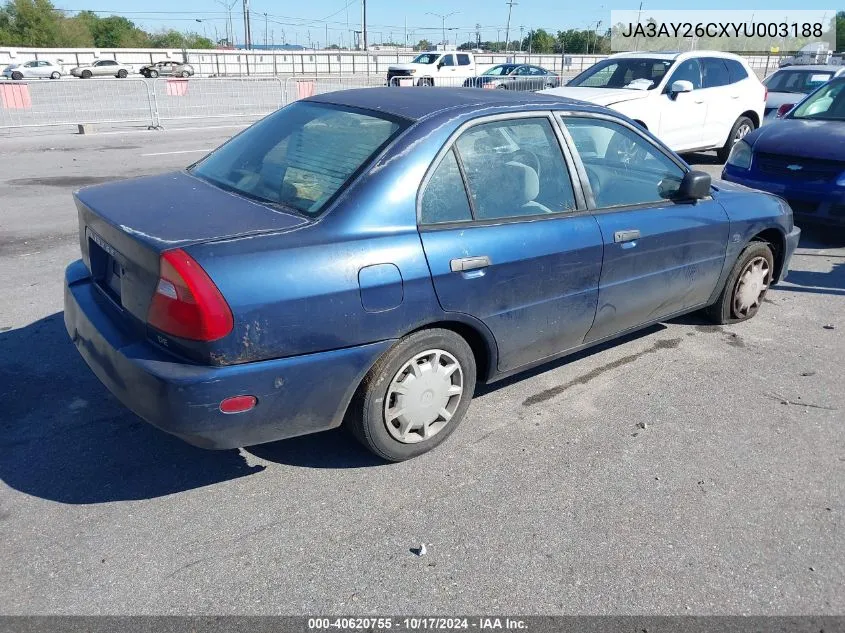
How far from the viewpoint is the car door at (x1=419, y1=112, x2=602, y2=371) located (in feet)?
10.7

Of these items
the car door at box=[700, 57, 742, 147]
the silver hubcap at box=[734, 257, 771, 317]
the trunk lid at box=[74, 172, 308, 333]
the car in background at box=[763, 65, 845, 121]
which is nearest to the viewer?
the trunk lid at box=[74, 172, 308, 333]

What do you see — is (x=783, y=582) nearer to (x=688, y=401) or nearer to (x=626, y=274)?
(x=688, y=401)

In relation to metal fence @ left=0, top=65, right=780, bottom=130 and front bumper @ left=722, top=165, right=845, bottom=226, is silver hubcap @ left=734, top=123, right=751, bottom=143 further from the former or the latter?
metal fence @ left=0, top=65, right=780, bottom=130

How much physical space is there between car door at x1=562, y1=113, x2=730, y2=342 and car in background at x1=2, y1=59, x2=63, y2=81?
4326 cm

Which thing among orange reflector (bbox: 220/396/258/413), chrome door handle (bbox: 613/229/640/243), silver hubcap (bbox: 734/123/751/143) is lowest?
orange reflector (bbox: 220/396/258/413)

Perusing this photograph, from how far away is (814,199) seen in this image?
7055 mm

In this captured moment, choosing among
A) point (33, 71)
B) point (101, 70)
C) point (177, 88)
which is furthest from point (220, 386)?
point (101, 70)

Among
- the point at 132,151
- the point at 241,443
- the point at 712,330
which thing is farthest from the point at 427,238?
the point at 132,151

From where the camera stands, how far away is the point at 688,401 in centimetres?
409

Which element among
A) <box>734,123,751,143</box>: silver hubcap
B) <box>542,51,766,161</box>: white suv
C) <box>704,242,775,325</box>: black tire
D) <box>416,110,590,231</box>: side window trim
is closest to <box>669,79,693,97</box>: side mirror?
<box>542,51,766,161</box>: white suv

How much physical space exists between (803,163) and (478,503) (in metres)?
6.05

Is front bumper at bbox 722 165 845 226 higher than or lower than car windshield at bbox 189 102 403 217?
lower

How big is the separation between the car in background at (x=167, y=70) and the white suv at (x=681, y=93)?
41436 millimetres

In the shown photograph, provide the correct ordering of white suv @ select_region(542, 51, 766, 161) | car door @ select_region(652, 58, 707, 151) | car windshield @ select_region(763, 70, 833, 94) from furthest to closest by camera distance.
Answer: car windshield @ select_region(763, 70, 833, 94) → car door @ select_region(652, 58, 707, 151) → white suv @ select_region(542, 51, 766, 161)
